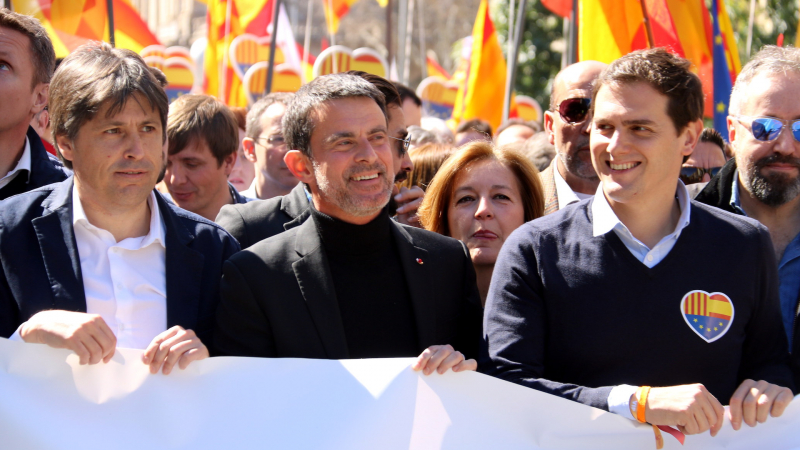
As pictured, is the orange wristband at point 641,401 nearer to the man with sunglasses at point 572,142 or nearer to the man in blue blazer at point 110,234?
the man in blue blazer at point 110,234

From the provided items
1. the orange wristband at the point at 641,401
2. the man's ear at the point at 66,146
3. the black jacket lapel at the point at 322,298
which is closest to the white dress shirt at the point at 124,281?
the man's ear at the point at 66,146

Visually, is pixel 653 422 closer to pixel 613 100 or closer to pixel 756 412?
pixel 756 412

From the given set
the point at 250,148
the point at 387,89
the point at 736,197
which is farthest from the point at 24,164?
the point at 736,197

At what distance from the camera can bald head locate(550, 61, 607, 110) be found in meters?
4.22

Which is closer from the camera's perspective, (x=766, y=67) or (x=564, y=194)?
(x=766, y=67)

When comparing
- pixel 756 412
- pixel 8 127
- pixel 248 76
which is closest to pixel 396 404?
pixel 756 412

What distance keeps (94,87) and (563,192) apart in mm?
2392

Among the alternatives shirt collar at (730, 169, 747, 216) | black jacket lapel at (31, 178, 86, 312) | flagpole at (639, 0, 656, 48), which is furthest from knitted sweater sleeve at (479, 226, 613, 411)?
flagpole at (639, 0, 656, 48)

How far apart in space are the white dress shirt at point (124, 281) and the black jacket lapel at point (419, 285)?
84 centimetres

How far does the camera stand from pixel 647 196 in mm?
2686

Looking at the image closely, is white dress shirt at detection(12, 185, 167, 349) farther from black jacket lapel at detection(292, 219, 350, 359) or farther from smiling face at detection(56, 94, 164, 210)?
black jacket lapel at detection(292, 219, 350, 359)

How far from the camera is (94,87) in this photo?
271cm

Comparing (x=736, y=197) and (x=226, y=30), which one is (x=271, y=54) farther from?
(x=736, y=197)

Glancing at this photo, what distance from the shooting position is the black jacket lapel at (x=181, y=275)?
2.71 meters
